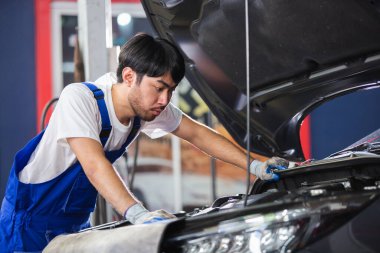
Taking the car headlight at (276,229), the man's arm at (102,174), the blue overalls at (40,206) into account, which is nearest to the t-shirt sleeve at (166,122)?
the blue overalls at (40,206)

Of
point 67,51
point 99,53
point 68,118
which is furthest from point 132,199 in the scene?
point 67,51

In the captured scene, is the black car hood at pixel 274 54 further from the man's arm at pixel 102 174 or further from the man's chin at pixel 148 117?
the man's arm at pixel 102 174

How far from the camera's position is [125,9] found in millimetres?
7277

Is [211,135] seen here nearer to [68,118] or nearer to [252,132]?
[252,132]

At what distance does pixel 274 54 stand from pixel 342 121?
5188mm

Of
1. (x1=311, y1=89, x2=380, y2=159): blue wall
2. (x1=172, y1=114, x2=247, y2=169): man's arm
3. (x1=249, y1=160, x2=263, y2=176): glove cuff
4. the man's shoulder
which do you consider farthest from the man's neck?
(x1=311, y1=89, x2=380, y2=159): blue wall

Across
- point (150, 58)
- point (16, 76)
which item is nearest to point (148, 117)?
point (150, 58)

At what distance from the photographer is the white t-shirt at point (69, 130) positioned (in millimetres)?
2188

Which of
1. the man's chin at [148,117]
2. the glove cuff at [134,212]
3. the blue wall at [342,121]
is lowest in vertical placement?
the blue wall at [342,121]

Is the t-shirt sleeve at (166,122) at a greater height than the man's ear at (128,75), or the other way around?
the man's ear at (128,75)

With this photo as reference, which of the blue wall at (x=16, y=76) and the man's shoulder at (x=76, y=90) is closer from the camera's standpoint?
the man's shoulder at (x=76, y=90)

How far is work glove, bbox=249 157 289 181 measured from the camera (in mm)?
2351

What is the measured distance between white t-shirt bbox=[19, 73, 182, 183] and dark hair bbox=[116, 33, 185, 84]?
0.54 feet

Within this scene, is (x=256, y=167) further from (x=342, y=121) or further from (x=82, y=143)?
(x=342, y=121)
